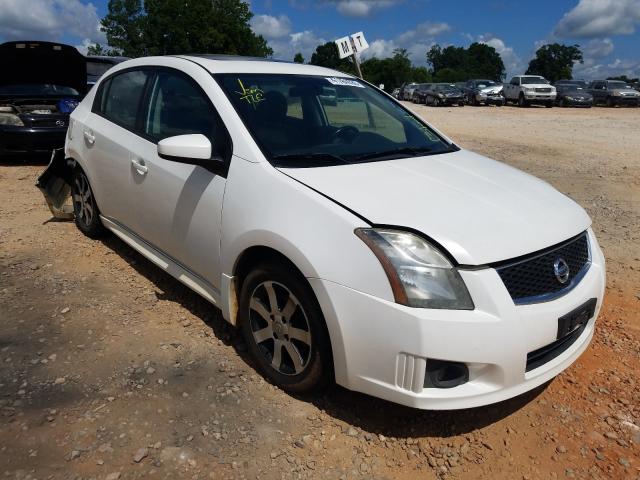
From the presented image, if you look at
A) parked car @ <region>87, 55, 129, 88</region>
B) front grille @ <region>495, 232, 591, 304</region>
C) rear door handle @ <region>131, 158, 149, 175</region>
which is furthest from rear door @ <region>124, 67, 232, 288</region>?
parked car @ <region>87, 55, 129, 88</region>

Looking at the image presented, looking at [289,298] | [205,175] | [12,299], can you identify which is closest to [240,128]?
[205,175]

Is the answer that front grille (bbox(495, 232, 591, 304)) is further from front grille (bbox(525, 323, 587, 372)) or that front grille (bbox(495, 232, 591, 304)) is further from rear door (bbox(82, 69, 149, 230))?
rear door (bbox(82, 69, 149, 230))

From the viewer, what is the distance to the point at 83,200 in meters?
4.83

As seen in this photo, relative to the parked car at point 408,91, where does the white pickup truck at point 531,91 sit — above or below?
above

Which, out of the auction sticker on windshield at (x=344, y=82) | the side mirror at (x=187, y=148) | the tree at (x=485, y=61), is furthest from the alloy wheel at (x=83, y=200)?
the tree at (x=485, y=61)

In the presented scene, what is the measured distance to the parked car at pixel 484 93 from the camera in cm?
3195

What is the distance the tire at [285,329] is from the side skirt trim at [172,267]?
0.98 feet

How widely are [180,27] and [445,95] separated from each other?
4568cm

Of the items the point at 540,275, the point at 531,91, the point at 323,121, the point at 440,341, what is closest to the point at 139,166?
the point at 323,121

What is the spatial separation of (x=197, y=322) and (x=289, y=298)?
3.84 feet

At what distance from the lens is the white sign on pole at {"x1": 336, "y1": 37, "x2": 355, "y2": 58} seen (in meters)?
8.79

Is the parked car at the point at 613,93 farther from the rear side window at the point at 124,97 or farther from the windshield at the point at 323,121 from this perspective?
the rear side window at the point at 124,97

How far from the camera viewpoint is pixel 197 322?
3.55 meters

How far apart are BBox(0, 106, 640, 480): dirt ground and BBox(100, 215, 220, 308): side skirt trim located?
32cm
